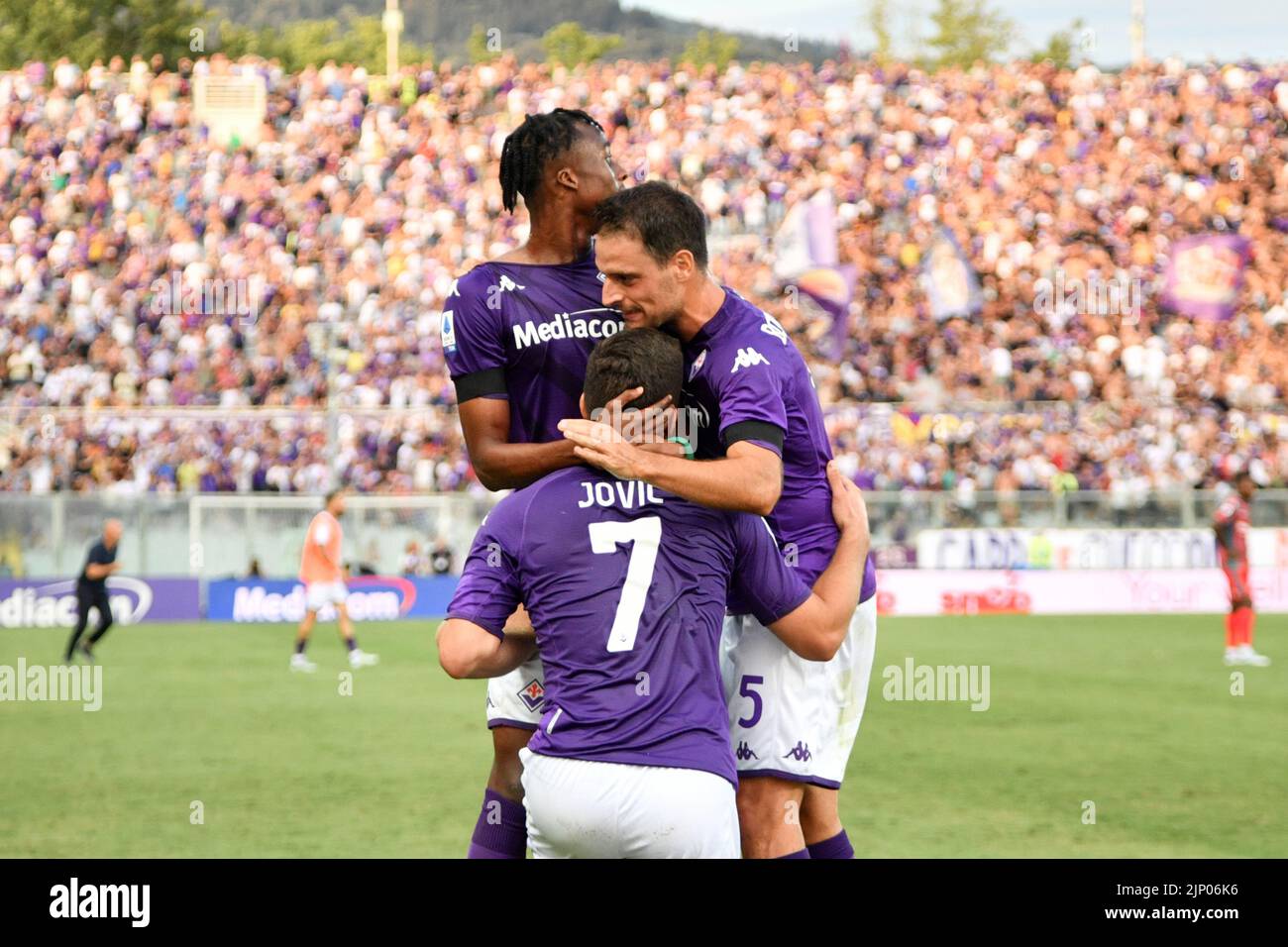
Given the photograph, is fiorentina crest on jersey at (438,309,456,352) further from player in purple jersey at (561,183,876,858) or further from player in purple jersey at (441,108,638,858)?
player in purple jersey at (561,183,876,858)

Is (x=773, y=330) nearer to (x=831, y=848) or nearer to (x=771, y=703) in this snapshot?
(x=771, y=703)

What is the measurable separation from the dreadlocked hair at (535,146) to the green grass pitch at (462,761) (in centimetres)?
473

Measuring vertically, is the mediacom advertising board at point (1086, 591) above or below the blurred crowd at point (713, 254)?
below

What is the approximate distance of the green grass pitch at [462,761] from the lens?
9.02 metres

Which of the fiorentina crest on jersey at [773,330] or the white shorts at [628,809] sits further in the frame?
the fiorentina crest on jersey at [773,330]

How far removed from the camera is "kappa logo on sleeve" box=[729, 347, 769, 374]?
4.43m

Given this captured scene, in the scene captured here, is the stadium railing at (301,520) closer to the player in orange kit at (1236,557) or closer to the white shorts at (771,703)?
the player in orange kit at (1236,557)

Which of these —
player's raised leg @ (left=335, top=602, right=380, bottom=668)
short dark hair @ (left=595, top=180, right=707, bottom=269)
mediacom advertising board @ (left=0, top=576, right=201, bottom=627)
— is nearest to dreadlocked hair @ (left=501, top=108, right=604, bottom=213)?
short dark hair @ (left=595, top=180, right=707, bottom=269)

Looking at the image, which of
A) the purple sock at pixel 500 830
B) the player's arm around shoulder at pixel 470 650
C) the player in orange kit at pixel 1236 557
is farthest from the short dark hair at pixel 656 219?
the player in orange kit at pixel 1236 557

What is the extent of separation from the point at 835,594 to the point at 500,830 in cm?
148

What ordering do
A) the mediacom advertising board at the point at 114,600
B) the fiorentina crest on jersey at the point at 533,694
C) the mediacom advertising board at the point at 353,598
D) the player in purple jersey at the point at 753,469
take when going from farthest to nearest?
the mediacom advertising board at the point at 353,598 < the mediacom advertising board at the point at 114,600 < the fiorentina crest on jersey at the point at 533,694 < the player in purple jersey at the point at 753,469

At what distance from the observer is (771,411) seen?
4.36m

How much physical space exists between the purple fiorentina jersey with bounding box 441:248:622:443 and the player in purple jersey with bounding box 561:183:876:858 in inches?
18.4

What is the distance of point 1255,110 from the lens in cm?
3503
